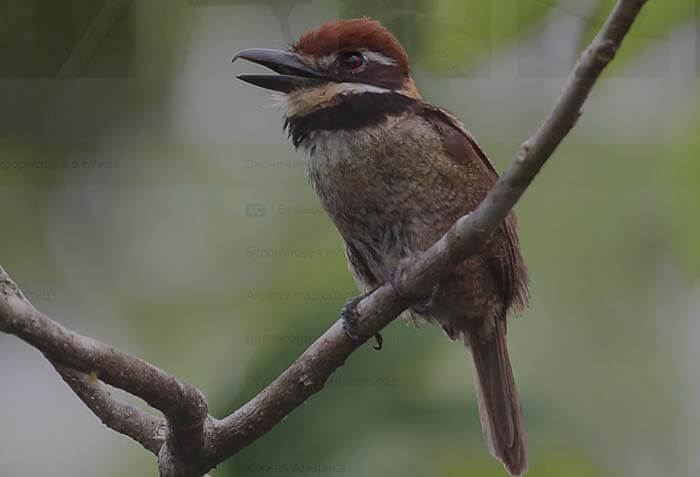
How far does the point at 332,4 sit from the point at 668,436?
1.14 metres

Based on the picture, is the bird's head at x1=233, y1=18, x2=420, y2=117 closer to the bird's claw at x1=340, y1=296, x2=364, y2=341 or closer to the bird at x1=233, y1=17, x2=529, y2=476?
the bird at x1=233, y1=17, x2=529, y2=476

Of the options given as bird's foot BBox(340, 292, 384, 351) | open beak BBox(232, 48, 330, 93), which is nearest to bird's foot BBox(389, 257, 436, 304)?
bird's foot BBox(340, 292, 384, 351)

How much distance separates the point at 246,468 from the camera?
2.09 metres

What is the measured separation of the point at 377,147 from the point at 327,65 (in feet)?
0.52

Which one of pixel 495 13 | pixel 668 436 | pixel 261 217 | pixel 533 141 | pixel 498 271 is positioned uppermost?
pixel 533 141

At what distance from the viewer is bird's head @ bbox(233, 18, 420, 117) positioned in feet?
5.86

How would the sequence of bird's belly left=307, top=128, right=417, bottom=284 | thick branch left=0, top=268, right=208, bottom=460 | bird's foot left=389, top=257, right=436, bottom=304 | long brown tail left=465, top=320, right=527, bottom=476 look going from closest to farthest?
1. thick branch left=0, top=268, right=208, bottom=460
2. bird's foot left=389, top=257, right=436, bottom=304
3. bird's belly left=307, top=128, right=417, bottom=284
4. long brown tail left=465, top=320, right=527, bottom=476

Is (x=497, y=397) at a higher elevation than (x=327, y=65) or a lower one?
lower

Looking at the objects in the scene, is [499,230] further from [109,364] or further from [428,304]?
[109,364]

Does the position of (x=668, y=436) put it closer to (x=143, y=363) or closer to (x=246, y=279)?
(x=246, y=279)

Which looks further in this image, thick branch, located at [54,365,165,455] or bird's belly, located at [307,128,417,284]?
bird's belly, located at [307,128,417,284]

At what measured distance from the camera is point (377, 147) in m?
1.76

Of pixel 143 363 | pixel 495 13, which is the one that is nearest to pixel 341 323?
pixel 143 363

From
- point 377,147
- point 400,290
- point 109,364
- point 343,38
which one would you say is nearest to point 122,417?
point 109,364
